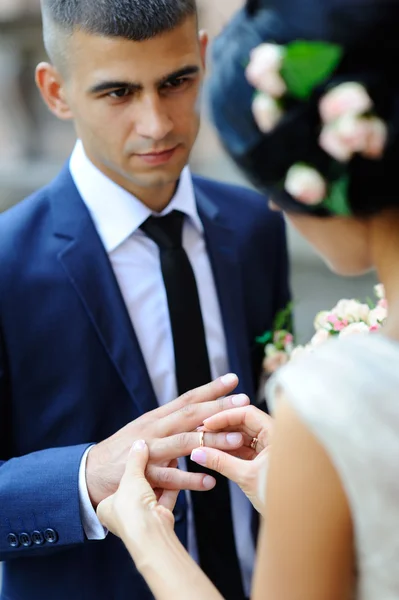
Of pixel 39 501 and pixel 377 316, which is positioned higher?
pixel 377 316

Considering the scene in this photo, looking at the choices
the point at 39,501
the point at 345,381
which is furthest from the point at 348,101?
the point at 39,501

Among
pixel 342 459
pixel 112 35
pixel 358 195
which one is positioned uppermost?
pixel 112 35

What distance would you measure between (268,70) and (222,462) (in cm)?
84

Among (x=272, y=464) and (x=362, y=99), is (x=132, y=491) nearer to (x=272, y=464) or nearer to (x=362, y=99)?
(x=272, y=464)

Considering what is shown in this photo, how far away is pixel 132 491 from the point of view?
1.50m

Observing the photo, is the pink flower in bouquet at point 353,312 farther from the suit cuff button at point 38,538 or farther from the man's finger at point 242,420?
the suit cuff button at point 38,538

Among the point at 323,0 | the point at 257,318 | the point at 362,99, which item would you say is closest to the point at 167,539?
the point at 362,99

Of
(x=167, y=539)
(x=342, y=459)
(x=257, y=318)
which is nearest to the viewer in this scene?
(x=342, y=459)

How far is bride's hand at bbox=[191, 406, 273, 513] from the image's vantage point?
1608 mm

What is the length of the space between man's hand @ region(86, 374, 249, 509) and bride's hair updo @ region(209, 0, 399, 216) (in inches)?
26.4

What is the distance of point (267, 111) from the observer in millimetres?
1146

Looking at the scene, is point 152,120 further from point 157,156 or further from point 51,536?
point 51,536

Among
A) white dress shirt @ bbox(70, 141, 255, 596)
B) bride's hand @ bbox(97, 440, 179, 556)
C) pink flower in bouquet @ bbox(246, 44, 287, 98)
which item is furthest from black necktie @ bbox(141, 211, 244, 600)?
pink flower in bouquet @ bbox(246, 44, 287, 98)

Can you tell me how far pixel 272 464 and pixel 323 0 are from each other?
634 mm
